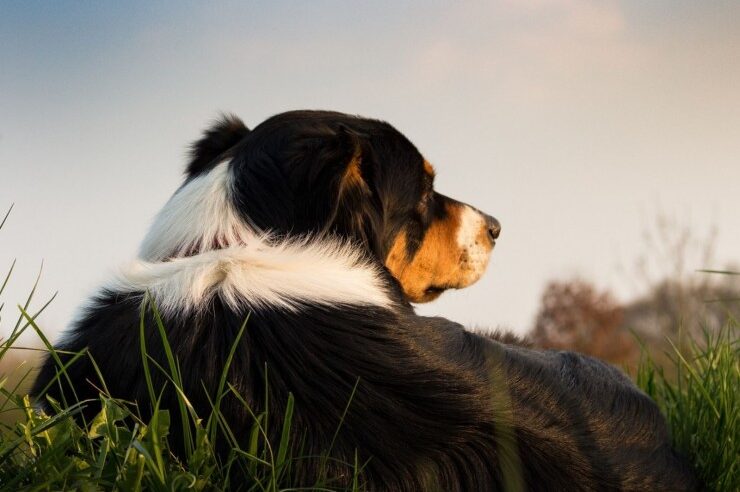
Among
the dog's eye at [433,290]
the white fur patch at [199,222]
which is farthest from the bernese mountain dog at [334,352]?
the dog's eye at [433,290]

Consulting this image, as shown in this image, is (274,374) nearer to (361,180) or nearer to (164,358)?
(164,358)

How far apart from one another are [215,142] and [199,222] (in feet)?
3.11

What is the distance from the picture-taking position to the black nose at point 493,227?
14.1 ft

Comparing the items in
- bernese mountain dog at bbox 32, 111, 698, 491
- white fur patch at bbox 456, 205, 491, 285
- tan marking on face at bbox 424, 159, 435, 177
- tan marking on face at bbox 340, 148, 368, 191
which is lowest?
bernese mountain dog at bbox 32, 111, 698, 491

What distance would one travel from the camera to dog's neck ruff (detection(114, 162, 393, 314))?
270 centimetres

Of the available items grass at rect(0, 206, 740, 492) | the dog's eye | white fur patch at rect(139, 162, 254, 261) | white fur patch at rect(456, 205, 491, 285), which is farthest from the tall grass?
white fur patch at rect(139, 162, 254, 261)

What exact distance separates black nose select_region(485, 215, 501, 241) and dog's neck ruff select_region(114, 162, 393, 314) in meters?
1.29

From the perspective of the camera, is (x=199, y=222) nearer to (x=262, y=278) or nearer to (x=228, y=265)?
(x=228, y=265)

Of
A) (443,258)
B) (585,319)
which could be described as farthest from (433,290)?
(585,319)

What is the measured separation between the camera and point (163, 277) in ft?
9.35

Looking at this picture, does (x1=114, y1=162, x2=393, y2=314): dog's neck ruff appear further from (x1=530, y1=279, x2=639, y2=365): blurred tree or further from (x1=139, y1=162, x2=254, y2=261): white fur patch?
(x1=530, y1=279, x2=639, y2=365): blurred tree

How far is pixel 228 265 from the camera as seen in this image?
2.78m

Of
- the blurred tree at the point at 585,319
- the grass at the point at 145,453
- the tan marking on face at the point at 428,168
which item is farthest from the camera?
the blurred tree at the point at 585,319

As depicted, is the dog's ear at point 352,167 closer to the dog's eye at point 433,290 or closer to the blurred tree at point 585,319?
the dog's eye at point 433,290
